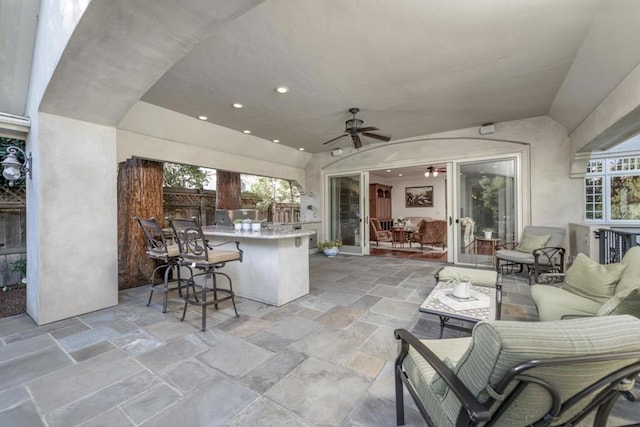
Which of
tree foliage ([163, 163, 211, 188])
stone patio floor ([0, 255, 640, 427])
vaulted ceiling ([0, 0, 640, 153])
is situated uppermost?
vaulted ceiling ([0, 0, 640, 153])

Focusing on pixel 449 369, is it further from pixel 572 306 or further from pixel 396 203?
pixel 396 203

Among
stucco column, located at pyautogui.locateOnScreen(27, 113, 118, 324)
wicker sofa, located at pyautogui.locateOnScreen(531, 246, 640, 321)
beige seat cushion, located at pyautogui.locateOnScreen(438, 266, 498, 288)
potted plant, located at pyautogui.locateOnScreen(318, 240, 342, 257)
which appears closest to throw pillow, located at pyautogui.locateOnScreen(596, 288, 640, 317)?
wicker sofa, located at pyautogui.locateOnScreen(531, 246, 640, 321)

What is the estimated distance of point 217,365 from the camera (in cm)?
205

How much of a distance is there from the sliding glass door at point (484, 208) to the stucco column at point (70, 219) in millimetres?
6184

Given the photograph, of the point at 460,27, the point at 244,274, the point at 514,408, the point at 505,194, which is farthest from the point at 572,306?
the point at 505,194

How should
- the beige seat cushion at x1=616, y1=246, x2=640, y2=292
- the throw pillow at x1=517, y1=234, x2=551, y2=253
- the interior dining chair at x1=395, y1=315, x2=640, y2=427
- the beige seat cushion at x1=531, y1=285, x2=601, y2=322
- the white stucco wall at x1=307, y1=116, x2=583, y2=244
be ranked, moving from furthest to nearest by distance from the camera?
the white stucco wall at x1=307, y1=116, x2=583, y2=244, the throw pillow at x1=517, y1=234, x2=551, y2=253, the beige seat cushion at x1=531, y1=285, x2=601, y2=322, the beige seat cushion at x1=616, y1=246, x2=640, y2=292, the interior dining chair at x1=395, y1=315, x2=640, y2=427

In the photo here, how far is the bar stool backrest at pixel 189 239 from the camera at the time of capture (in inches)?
107

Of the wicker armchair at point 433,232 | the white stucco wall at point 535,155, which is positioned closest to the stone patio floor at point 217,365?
the white stucco wall at point 535,155

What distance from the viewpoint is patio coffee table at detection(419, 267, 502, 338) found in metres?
2.07

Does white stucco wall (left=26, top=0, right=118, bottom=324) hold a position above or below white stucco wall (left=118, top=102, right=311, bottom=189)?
below

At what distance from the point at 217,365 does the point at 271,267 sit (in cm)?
143

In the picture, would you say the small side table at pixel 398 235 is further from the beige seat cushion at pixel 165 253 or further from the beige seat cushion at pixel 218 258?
the beige seat cushion at pixel 165 253

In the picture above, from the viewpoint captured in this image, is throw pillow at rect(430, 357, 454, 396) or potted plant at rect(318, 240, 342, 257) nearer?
throw pillow at rect(430, 357, 454, 396)

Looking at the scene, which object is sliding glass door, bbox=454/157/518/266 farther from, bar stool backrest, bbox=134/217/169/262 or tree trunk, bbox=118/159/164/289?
tree trunk, bbox=118/159/164/289
